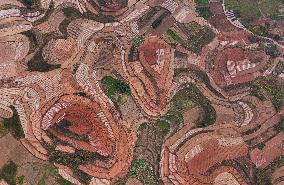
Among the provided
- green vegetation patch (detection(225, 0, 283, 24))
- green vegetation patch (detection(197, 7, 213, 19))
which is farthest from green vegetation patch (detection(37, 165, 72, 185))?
green vegetation patch (detection(225, 0, 283, 24))

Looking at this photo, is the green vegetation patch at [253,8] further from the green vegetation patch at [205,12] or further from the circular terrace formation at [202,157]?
the circular terrace formation at [202,157]

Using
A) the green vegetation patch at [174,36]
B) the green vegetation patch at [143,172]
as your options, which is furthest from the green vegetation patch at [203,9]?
the green vegetation patch at [143,172]

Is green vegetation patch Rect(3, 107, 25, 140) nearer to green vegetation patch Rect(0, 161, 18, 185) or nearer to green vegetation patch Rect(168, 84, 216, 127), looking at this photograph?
green vegetation patch Rect(0, 161, 18, 185)

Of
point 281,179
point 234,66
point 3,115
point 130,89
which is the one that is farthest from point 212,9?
point 3,115

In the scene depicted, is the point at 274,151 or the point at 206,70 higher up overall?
the point at 206,70

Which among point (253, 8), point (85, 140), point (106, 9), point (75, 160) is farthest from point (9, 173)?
point (253, 8)

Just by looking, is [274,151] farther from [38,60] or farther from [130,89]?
[38,60]
